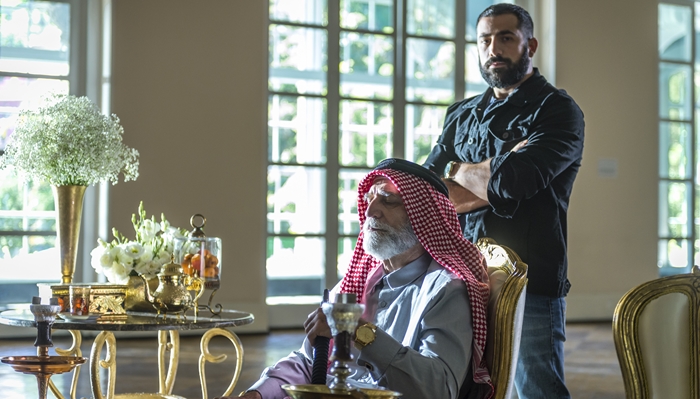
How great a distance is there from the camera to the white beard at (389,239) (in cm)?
219

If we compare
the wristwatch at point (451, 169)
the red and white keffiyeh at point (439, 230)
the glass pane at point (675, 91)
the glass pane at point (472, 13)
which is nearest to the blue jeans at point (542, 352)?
the red and white keffiyeh at point (439, 230)

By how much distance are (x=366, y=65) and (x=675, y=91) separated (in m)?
3.18

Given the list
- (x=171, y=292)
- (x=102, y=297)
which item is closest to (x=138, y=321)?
(x=171, y=292)

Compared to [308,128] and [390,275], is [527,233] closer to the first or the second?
[390,275]

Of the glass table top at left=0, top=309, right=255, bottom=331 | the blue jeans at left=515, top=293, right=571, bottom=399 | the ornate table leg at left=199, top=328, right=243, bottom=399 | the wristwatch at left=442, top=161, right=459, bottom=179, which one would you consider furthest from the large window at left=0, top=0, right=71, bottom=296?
the blue jeans at left=515, top=293, right=571, bottom=399

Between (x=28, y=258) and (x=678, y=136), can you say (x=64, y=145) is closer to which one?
(x=28, y=258)

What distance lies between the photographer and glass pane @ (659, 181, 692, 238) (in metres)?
8.13

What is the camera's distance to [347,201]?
282 inches

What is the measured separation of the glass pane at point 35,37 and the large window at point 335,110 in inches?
63.9

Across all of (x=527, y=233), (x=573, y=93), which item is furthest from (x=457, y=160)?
(x=573, y=93)

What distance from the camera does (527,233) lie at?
97.7 inches

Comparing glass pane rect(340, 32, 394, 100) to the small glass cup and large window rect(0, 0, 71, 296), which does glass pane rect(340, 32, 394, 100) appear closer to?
large window rect(0, 0, 71, 296)

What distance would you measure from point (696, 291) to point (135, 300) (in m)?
1.97

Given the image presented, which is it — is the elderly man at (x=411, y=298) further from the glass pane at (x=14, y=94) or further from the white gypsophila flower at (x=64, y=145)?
the glass pane at (x=14, y=94)
